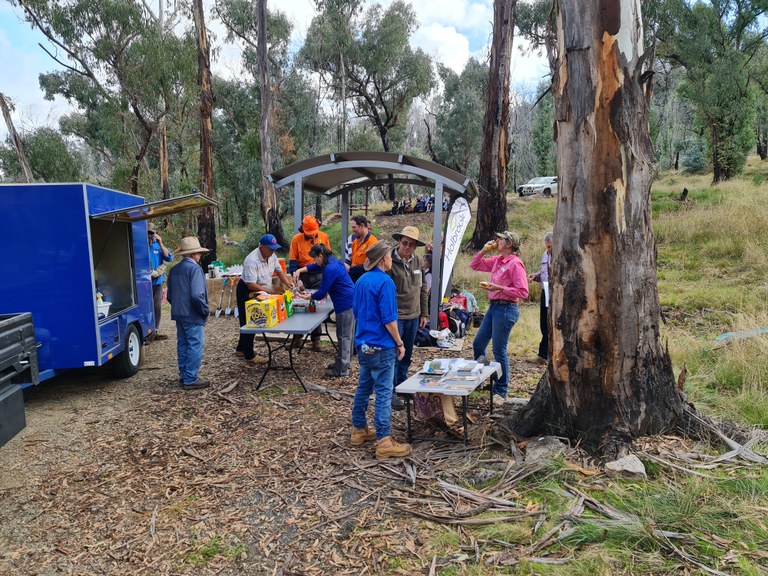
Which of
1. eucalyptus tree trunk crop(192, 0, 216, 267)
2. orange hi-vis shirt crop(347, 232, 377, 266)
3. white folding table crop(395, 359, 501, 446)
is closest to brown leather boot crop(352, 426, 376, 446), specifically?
white folding table crop(395, 359, 501, 446)

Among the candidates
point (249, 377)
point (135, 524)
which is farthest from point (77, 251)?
point (135, 524)

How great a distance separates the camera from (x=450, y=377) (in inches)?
190

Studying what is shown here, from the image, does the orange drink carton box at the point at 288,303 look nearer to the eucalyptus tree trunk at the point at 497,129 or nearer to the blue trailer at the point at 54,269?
the blue trailer at the point at 54,269

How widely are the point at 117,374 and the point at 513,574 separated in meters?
5.80

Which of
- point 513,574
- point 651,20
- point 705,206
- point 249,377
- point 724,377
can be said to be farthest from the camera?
point 651,20

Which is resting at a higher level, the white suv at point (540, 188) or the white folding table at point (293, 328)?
the white suv at point (540, 188)

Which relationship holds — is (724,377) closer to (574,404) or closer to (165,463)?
(574,404)

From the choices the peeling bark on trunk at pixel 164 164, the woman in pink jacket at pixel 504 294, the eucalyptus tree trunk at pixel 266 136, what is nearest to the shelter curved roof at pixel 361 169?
the woman in pink jacket at pixel 504 294

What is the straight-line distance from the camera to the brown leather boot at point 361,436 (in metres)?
4.82

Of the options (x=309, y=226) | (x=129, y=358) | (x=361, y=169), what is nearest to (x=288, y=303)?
(x=309, y=226)

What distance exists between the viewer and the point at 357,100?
33250 mm

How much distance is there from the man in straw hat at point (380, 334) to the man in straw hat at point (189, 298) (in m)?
2.51

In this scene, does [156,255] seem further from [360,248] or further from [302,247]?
[360,248]

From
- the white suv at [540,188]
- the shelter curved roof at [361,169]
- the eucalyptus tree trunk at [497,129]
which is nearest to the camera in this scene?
the shelter curved roof at [361,169]
